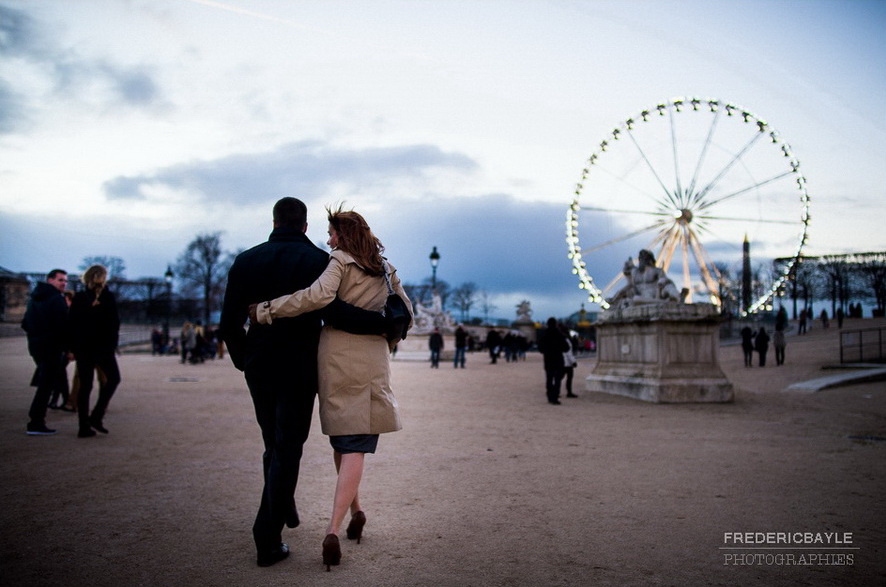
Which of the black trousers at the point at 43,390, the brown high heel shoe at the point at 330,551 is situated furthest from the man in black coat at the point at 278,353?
the black trousers at the point at 43,390

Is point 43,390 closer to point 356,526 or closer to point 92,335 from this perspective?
point 92,335

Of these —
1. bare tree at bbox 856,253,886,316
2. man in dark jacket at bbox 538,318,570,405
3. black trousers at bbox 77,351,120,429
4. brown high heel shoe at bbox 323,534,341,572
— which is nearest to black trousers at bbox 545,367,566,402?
man in dark jacket at bbox 538,318,570,405

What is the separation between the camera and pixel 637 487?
17.6ft

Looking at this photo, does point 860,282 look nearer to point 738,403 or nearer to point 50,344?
point 738,403

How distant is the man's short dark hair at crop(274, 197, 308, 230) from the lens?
392 centimetres

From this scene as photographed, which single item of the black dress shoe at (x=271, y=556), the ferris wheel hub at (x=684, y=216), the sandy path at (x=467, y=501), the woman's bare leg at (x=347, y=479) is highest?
the ferris wheel hub at (x=684, y=216)

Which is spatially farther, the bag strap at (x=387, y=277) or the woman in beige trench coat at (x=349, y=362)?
the bag strap at (x=387, y=277)

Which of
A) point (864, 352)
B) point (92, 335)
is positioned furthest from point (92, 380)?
point (864, 352)

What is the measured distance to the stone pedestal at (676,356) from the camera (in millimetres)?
13000

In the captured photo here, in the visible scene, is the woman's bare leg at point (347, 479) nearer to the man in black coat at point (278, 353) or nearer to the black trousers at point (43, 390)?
the man in black coat at point (278, 353)

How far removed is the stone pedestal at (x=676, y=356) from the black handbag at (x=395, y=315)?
A: 33.1 feet

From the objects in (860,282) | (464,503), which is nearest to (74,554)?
(464,503)

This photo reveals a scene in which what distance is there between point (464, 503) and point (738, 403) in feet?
32.1

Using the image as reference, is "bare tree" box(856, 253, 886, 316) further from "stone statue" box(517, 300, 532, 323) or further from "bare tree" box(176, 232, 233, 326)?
"bare tree" box(176, 232, 233, 326)
